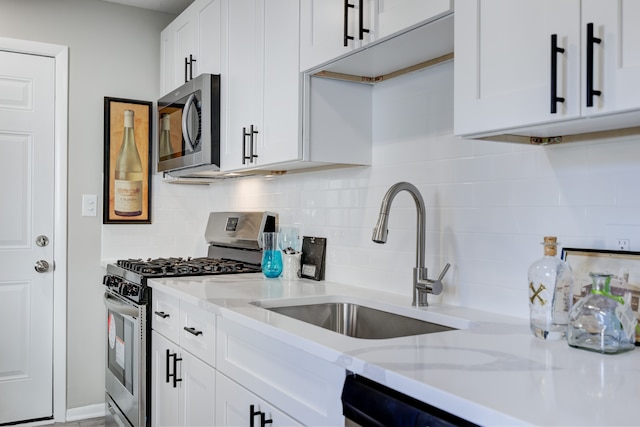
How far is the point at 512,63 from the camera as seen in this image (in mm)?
1263

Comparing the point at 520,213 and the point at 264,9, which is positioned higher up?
the point at 264,9

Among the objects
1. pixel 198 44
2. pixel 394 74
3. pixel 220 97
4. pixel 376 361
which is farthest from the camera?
pixel 198 44

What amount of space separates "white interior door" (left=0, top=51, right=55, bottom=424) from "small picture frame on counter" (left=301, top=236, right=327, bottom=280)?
1.61 metres

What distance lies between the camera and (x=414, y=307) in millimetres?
1806

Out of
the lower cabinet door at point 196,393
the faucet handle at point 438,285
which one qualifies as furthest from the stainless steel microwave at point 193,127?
the faucet handle at point 438,285

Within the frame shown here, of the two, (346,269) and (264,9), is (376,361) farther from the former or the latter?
(264,9)

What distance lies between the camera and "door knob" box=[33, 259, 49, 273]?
3201 millimetres

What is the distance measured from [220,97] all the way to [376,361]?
187 centimetres

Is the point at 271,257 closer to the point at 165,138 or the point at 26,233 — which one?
the point at 165,138

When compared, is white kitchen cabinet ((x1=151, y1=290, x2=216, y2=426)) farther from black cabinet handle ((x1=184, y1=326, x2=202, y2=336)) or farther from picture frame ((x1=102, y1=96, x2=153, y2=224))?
picture frame ((x1=102, y1=96, x2=153, y2=224))

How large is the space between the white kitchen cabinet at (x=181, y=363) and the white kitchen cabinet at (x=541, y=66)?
3.79ft

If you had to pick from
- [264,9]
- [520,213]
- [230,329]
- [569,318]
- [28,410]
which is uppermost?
[264,9]

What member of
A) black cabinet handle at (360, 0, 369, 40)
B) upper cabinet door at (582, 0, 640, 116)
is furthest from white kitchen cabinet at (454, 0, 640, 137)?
black cabinet handle at (360, 0, 369, 40)

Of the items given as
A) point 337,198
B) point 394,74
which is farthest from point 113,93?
point 394,74
